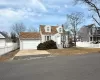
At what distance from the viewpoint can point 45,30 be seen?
5538 centimetres

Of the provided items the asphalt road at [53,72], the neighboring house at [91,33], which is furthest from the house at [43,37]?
the asphalt road at [53,72]

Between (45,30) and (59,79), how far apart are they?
45.8 m

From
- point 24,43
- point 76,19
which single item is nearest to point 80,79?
point 24,43

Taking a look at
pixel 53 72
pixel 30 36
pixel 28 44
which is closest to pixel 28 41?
pixel 28 44

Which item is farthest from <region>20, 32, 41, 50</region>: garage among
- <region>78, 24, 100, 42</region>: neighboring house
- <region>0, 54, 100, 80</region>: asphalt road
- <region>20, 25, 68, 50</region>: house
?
<region>0, 54, 100, 80</region>: asphalt road

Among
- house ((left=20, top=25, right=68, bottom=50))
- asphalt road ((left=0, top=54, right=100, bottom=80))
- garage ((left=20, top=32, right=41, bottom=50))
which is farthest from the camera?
house ((left=20, top=25, right=68, bottom=50))

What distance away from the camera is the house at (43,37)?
2060 inches

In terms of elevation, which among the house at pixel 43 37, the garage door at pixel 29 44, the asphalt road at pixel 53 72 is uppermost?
the house at pixel 43 37

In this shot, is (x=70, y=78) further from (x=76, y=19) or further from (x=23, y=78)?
(x=76, y=19)

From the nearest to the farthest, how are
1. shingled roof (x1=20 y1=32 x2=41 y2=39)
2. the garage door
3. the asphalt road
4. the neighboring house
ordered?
the asphalt road < the garage door < shingled roof (x1=20 y1=32 x2=41 y2=39) < the neighboring house

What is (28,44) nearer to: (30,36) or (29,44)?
(29,44)

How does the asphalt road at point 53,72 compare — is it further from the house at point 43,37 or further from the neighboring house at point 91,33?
the neighboring house at point 91,33

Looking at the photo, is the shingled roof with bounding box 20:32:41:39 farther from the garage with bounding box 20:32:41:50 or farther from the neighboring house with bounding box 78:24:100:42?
the neighboring house with bounding box 78:24:100:42

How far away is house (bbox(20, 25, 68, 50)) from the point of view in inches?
2060
